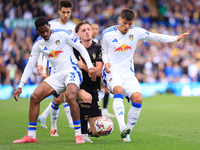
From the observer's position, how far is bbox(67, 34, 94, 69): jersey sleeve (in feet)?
17.7

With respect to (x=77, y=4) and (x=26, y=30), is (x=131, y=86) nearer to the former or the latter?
(x=26, y=30)

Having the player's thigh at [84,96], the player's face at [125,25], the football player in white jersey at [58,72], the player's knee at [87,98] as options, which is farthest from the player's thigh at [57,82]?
the player's face at [125,25]

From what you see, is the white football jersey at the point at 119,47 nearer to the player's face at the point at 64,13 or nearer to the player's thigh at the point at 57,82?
the player's thigh at the point at 57,82

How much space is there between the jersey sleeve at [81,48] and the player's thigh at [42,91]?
769 millimetres

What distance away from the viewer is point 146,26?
2531cm

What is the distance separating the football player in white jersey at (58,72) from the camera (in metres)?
5.17

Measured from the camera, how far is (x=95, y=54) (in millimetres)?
5926

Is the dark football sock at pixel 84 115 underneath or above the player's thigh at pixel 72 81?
underneath

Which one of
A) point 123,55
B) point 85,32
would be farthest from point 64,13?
point 123,55

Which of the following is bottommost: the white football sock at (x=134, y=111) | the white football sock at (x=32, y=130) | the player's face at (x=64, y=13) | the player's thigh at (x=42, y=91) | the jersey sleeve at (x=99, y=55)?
the white football sock at (x=32, y=130)

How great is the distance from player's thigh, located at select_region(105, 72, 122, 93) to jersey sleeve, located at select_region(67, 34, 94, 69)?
1.54ft

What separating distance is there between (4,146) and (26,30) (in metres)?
17.1

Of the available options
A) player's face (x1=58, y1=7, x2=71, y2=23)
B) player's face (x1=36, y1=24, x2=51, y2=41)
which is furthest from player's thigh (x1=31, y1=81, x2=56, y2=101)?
player's face (x1=58, y1=7, x2=71, y2=23)

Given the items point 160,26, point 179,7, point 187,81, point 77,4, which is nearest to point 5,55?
point 77,4
